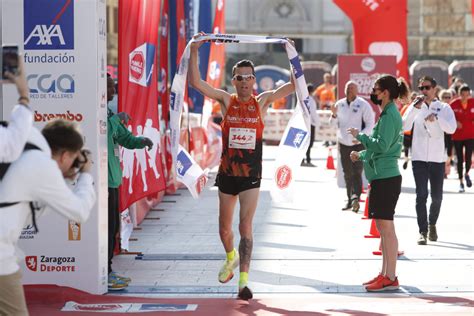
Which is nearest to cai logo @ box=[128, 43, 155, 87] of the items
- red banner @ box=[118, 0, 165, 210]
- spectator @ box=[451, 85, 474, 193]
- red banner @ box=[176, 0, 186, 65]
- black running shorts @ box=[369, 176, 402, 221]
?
red banner @ box=[118, 0, 165, 210]

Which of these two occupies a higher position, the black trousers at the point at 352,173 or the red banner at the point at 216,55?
the red banner at the point at 216,55

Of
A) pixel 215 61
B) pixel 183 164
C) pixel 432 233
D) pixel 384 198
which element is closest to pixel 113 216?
pixel 183 164

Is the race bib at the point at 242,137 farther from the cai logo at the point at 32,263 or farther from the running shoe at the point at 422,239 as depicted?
the running shoe at the point at 422,239

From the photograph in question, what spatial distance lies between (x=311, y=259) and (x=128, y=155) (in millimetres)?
2057

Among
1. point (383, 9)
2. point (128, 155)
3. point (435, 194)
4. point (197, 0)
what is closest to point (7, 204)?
point (128, 155)

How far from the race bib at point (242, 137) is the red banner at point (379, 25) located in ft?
41.0

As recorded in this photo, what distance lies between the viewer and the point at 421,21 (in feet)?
221

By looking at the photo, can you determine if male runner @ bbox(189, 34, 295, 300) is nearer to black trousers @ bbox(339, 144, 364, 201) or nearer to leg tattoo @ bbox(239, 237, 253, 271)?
leg tattoo @ bbox(239, 237, 253, 271)

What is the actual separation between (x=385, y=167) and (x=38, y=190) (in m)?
4.92

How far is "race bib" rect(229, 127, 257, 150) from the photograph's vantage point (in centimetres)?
941

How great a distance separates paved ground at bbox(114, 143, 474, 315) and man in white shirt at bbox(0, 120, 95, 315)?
3.27 meters

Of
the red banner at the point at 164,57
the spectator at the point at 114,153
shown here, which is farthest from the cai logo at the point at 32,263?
the red banner at the point at 164,57

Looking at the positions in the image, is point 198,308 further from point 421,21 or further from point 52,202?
point 421,21

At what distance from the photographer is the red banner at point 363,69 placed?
750 inches
